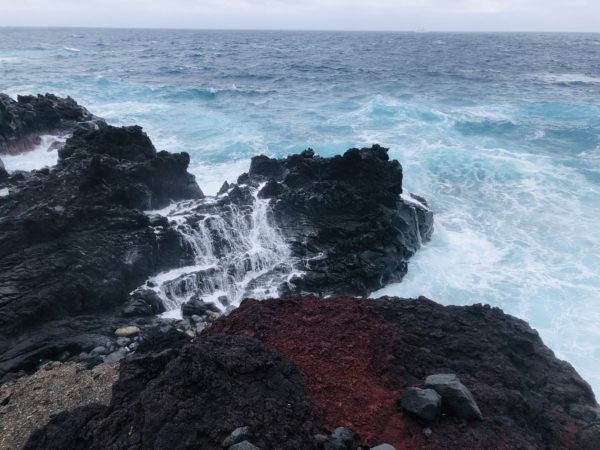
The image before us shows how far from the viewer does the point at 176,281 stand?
41.8ft

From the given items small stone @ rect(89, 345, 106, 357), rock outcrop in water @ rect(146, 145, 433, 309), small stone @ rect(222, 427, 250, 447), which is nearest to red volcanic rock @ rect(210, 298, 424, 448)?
small stone @ rect(222, 427, 250, 447)

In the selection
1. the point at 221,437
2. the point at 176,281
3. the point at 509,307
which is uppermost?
the point at 221,437

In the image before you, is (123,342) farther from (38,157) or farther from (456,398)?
(38,157)

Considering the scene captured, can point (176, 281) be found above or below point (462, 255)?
above

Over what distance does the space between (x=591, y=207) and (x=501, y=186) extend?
3.91m

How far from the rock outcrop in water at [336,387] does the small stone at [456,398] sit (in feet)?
0.27

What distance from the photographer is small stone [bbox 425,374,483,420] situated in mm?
6340

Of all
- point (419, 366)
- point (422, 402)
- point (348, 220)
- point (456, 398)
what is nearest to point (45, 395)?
point (422, 402)

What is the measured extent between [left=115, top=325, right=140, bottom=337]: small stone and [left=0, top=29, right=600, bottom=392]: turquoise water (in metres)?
7.48

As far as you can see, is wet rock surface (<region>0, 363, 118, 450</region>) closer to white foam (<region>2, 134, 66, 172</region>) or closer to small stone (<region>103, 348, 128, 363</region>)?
small stone (<region>103, 348, 128, 363</region>)

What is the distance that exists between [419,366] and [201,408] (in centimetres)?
377

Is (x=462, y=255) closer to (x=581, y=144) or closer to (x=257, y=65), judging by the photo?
(x=581, y=144)

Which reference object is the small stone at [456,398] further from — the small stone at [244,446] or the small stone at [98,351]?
the small stone at [98,351]

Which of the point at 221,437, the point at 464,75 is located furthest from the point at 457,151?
the point at 464,75
